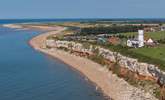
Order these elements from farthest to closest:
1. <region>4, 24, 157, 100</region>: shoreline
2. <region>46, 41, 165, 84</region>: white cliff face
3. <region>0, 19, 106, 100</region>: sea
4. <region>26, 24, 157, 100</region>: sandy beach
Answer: <region>0, 19, 106, 100</region>: sea → <region>46, 41, 165, 84</region>: white cliff face → <region>4, 24, 157, 100</region>: shoreline → <region>26, 24, 157, 100</region>: sandy beach

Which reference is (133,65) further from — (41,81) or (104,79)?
(41,81)

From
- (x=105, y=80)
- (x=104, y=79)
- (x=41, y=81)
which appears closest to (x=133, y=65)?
(x=105, y=80)

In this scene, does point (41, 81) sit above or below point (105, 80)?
below

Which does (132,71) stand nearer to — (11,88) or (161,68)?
(161,68)

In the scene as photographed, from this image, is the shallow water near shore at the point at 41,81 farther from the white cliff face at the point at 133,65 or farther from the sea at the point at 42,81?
the white cliff face at the point at 133,65

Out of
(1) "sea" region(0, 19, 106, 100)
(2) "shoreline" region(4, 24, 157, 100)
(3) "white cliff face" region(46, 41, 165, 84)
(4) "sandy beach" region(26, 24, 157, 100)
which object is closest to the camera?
(4) "sandy beach" region(26, 24, 157, 100)

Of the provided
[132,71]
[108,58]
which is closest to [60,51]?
[108,58]

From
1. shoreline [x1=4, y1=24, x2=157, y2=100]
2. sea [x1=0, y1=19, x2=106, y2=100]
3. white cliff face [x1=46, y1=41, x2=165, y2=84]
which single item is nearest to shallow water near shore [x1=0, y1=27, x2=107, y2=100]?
sea [x1=0, y1=19, x2=106, y2=100]

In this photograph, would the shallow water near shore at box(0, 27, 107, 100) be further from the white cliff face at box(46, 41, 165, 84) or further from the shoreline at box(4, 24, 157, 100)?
the white cliff face at box(46, 41, 165, 84)
